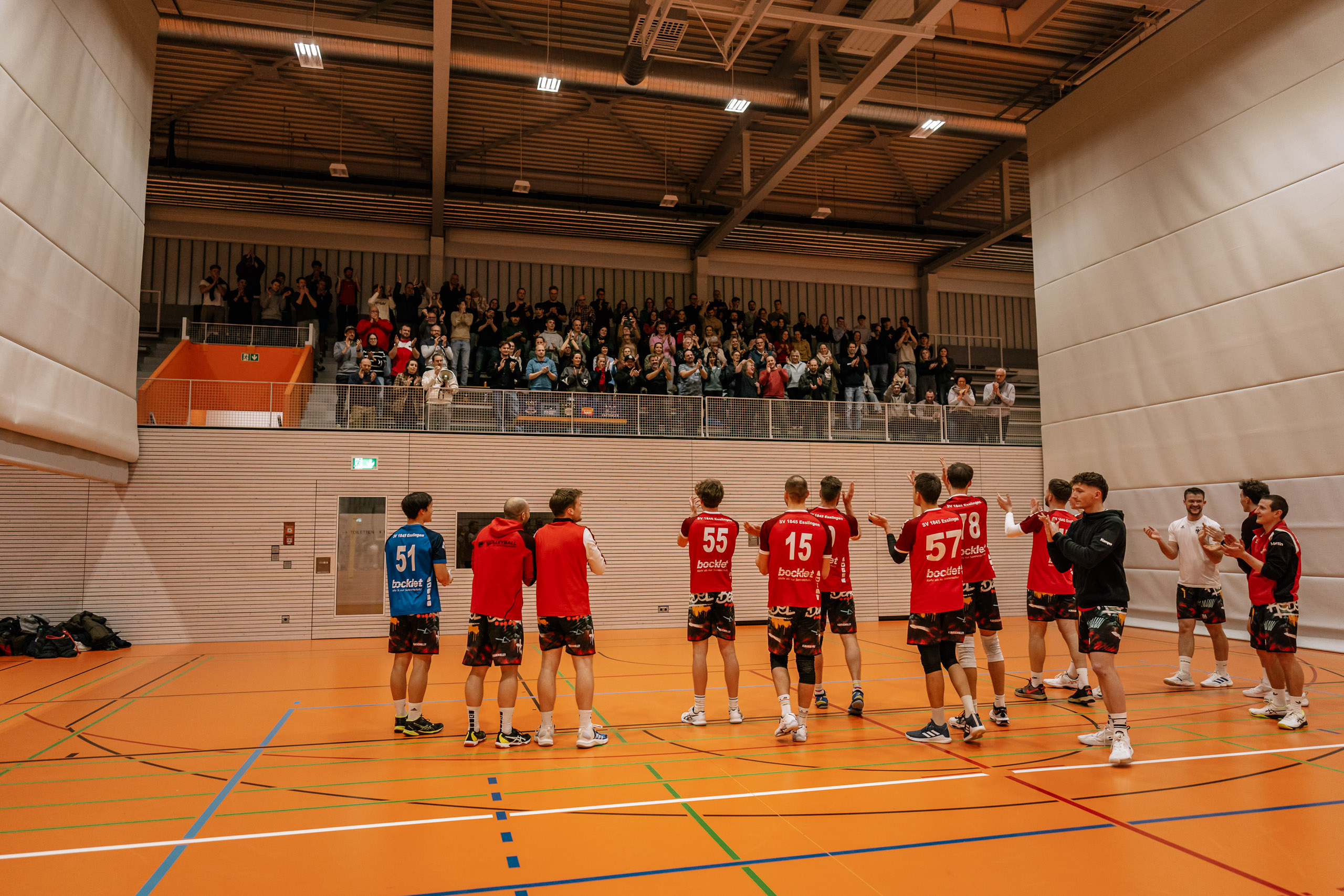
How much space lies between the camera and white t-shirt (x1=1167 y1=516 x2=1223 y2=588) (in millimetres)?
8602

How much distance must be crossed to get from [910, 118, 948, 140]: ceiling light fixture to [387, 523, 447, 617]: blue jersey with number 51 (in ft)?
40.1

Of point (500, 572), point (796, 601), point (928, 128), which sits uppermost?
point (928, 128)

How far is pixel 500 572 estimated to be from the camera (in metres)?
6.55

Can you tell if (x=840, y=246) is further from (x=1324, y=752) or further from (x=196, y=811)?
(x=196, y=811)

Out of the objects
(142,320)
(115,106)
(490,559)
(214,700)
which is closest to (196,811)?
(490,559)

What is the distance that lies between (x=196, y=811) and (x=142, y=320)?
1605cm

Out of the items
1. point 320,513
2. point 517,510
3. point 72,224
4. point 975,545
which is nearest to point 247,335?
point 320,513

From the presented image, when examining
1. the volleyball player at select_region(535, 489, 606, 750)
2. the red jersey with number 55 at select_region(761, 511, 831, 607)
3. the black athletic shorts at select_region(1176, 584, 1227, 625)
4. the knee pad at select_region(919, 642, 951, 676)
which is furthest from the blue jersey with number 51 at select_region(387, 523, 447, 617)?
the black athletic shorts at select_region(1176, 584, 1227, 625)

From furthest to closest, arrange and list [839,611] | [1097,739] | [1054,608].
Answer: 1. [1054,608]
2. [839,611]
3. [1097,739]

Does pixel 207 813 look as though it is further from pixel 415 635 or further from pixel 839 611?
pixel 839 611

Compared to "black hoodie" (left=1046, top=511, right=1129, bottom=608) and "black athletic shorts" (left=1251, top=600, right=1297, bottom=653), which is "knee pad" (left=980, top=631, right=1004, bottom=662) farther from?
"black athletic shorts" (left=1251, top=600, right=1297, bottom=653)

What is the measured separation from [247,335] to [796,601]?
13.4m

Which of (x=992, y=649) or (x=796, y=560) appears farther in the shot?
(x=992, y=649)

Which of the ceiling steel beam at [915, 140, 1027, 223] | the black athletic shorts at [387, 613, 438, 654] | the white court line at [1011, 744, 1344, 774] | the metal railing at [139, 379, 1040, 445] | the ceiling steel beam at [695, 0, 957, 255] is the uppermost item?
the ceiling steel beam at [915, 140, 1027, 223]
